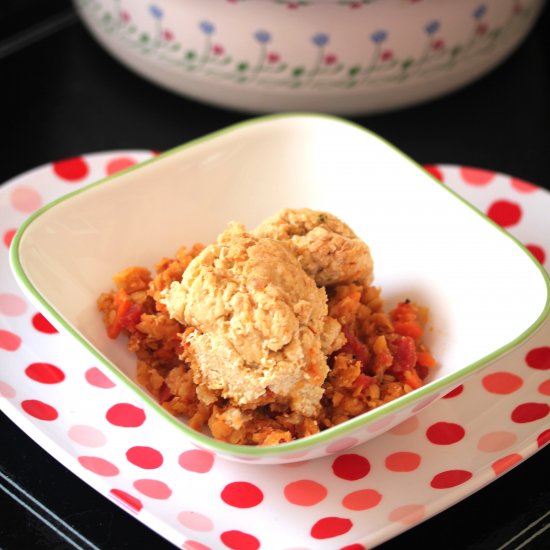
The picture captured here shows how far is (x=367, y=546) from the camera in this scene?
4.04ft

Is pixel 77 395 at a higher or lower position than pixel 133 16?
lower

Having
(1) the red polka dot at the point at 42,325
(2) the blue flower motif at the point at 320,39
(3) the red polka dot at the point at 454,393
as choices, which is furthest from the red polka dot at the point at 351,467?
(2) the blue flower motif at the point at 320,39

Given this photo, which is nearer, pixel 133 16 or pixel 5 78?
pixel 133 16

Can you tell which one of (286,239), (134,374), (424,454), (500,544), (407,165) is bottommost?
(500,544)

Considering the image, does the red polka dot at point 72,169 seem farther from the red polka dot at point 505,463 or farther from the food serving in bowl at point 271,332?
the red polka dot at point 505,463

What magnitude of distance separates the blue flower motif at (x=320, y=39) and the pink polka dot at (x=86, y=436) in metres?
1.04

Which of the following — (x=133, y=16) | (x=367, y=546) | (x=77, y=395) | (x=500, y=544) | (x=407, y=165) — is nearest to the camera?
(x=367, y=546)

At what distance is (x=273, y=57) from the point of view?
80.4 inches

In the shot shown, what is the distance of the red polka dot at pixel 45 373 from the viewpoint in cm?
149

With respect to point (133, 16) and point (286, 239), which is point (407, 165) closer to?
point (286, 239)

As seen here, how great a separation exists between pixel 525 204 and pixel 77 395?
1017 mm

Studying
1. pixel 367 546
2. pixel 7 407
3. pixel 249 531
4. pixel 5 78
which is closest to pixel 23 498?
pixel 7 407

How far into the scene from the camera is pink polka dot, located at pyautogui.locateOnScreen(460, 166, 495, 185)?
6.38 ft

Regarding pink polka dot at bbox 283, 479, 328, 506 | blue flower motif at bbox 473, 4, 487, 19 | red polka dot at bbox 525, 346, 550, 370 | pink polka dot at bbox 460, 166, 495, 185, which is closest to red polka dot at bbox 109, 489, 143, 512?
pink polka dot at bbox 283, 479, 328, 506
